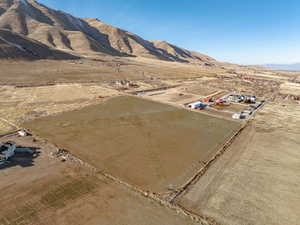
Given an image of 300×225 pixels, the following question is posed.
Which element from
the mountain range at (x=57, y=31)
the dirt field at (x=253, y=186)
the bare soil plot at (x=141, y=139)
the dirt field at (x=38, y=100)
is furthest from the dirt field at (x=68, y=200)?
the mountain range at (x=57, y=31)

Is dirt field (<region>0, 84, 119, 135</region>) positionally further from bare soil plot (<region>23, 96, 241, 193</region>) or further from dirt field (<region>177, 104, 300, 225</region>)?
dirt field (<region>177, 104, 300, 225</region>)

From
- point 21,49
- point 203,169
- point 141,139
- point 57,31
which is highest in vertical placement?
point 57,31

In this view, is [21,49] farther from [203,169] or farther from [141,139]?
[203,169]

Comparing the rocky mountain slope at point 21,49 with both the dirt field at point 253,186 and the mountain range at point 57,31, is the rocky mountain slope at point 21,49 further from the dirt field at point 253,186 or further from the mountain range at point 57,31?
the dirt field at point 253,186

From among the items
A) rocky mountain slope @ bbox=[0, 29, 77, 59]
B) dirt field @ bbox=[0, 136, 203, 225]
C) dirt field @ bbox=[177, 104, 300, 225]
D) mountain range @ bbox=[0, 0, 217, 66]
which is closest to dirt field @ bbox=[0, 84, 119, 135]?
dirt field @ bbox=[0, 136, 203, 225]

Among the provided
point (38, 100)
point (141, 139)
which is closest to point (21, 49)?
point (38, 100)
